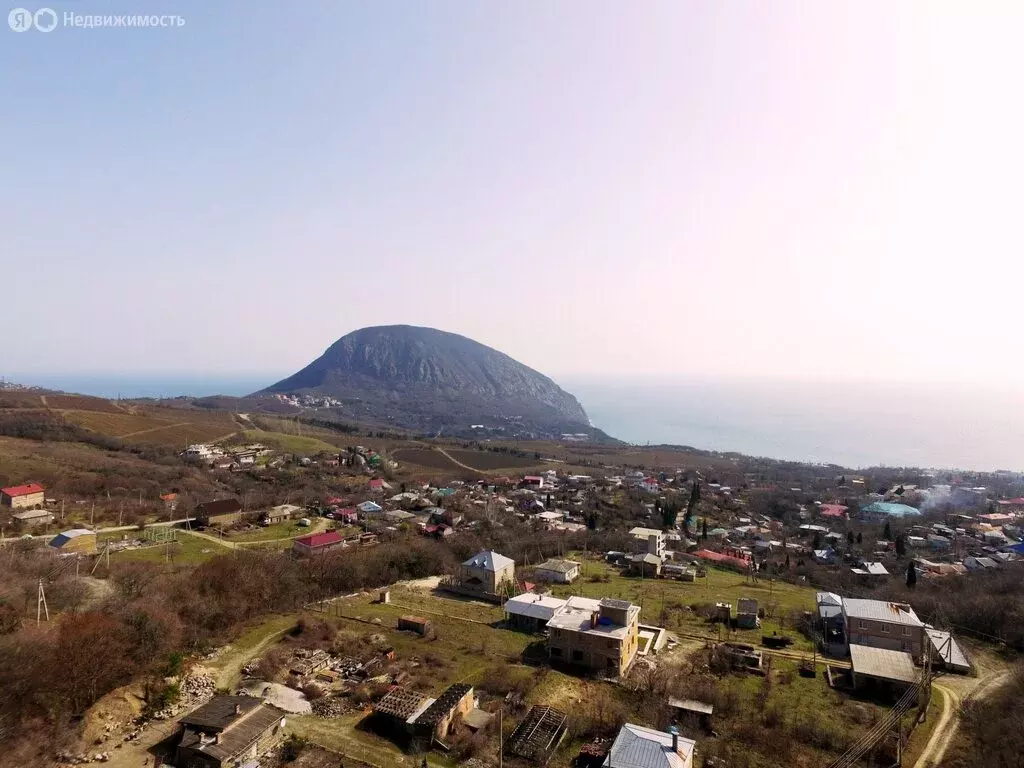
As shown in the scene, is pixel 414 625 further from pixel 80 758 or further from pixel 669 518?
pixel 669 518

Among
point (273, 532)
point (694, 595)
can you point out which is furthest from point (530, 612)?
point (273, 532)

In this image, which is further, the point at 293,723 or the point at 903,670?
the point at 903,670

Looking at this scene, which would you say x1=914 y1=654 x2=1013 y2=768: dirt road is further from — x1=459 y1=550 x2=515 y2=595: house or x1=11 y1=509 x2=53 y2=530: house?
x1=11 y1=509 x2=53 y2=530: house

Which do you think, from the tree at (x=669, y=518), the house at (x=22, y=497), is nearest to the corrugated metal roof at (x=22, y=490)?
the house at (x=22, y=497)

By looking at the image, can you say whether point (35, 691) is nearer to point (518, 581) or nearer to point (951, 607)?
point (518, 581)

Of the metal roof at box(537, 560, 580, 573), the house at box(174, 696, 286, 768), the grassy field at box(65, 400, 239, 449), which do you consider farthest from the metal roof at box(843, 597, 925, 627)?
the grassy field at box(65, 400, 239, 449)

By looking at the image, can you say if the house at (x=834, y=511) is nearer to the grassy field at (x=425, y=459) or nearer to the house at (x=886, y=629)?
the house at (x=886, y=629)

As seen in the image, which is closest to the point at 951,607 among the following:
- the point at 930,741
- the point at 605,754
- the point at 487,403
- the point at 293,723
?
the point at 930,741
